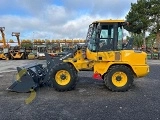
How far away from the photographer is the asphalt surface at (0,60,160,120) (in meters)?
6.00

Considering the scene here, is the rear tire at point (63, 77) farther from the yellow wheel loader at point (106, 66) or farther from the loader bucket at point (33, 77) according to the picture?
the loader bucket at point (33, 77)

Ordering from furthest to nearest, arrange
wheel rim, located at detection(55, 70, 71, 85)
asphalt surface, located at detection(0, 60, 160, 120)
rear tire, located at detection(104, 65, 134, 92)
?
wheel rim, located at detection(55, 70, 71, 85) < rear tire, located at detection(104, 65, 134, 92) < asphalt surface, located at detection(0, 60, 160, 120)

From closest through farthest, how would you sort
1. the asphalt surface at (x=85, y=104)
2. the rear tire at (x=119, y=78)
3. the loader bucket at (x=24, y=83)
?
1. the asphalt surface at (x=85, y=104)
2. the loader bucket at (x=24, y=83)
3. the rear tire at (x=119, y=78)

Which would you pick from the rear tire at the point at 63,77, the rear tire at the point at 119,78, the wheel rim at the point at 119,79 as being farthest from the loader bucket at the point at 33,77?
the wheel rim at the point at 119,79

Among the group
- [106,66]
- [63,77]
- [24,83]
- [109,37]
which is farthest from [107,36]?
[24,83]

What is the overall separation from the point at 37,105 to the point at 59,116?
1.23 meters

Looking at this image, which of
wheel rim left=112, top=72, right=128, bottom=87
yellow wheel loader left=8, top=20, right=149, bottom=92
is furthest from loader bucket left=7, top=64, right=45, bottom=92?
wheel rim left=112, top=72, right=128, bottom=87

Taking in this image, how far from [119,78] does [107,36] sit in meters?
1.55

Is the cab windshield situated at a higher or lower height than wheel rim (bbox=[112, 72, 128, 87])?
higher

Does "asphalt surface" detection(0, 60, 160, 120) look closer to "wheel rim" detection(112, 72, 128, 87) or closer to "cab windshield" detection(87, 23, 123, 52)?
"wheel rim" detection(112, 72, 128, 87)

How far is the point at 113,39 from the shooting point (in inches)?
355

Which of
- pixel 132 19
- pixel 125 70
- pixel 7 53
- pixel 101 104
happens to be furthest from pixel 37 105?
pixel 132 19

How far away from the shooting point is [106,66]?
898 centimetres

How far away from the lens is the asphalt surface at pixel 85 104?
600 cm
